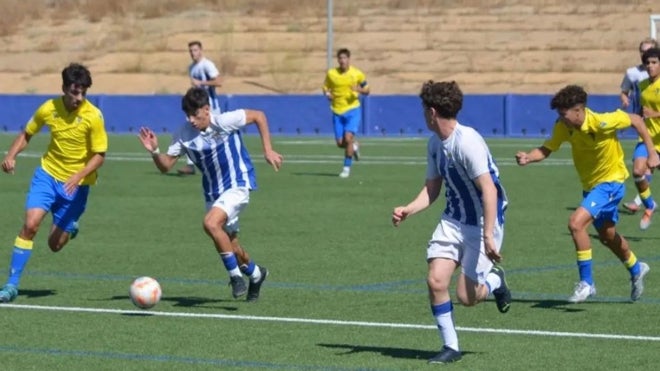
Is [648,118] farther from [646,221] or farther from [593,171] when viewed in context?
[593,171]

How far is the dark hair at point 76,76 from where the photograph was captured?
41.7ft

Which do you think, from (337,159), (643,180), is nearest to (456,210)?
(643,180)

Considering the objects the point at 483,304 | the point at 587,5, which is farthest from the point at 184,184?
the point at 587,5

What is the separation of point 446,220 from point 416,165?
1960cm

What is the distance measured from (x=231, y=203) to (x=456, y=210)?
10.2ft

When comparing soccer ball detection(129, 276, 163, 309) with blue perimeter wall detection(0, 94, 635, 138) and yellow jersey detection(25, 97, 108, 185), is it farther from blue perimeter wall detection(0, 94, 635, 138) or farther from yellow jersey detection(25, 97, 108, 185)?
blue perimeter wall detection(0, 94, 635, 138)

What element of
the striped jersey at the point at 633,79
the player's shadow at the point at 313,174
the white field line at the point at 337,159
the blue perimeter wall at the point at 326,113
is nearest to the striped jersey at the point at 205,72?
the player's shadow at the point at 313,174

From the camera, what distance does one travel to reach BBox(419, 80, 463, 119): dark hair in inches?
385

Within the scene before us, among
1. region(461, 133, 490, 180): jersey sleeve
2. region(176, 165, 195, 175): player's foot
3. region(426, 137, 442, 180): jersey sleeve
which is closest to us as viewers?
region(461, 133, 490, 180): jersey sleeve

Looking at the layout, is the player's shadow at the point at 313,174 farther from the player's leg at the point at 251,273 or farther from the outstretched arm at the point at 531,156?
the outstretched arm at the point at 531,156

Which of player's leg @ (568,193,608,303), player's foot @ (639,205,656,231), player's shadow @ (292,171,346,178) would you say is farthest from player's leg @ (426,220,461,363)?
player's shadow @ (292,171,346,178)

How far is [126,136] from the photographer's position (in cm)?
4188

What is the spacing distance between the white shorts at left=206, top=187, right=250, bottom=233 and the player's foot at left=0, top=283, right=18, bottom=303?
171 centimetres

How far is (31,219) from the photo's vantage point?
1313 cm
